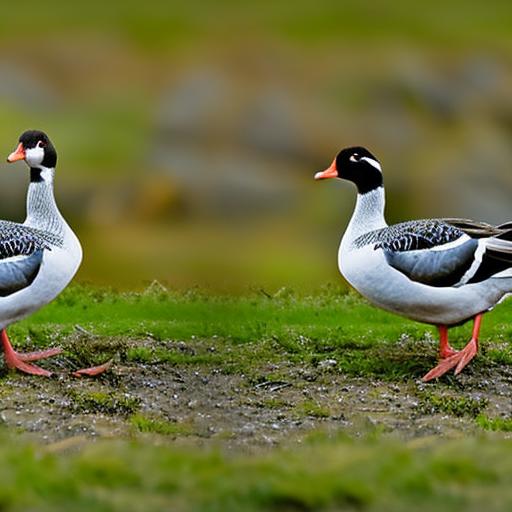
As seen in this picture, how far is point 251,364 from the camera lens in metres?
6.85

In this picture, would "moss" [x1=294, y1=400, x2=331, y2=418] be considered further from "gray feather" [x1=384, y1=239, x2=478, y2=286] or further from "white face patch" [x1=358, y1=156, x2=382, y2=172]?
"white face patch" [x1=358, y1=156, x2=382, y2=172]

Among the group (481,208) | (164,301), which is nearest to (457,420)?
(164,301)

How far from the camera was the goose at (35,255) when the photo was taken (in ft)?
20.6

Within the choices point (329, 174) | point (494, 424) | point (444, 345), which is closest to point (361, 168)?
point (329, 174)

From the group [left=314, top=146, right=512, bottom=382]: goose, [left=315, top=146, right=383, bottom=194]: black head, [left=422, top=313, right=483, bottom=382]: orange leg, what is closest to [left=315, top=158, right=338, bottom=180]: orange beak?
[left=315, top=146, right=383, bottom=194]: black head

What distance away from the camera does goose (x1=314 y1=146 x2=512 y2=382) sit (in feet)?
21.6

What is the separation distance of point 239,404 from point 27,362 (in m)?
1.46

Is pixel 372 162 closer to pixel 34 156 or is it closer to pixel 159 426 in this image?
pixel 34 156

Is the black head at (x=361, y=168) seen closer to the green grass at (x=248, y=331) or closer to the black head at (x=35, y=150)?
the green grass at (x=248, y=331)

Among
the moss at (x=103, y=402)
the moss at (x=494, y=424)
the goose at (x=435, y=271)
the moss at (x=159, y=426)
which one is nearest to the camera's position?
the moss at (x=159, y=426)

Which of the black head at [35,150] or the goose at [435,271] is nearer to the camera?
the goose at [435,271]

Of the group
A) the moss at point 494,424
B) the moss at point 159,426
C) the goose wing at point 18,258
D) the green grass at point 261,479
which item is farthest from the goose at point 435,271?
the green grass at point 261,479

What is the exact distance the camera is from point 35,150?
678 cm

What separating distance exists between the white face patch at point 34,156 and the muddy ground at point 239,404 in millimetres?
1219
